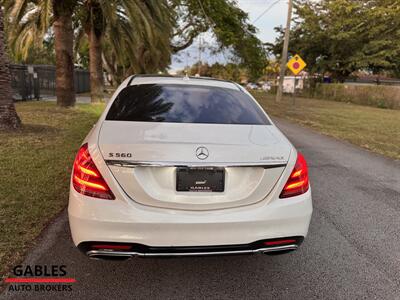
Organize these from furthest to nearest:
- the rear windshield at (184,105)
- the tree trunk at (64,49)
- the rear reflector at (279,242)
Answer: the tree trunk at (64,49)
the rear windshield at (184,105)
the rear reflector at (279,242)

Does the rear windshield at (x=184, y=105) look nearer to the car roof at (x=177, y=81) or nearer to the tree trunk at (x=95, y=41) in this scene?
the car roof at (x=177, y=81)

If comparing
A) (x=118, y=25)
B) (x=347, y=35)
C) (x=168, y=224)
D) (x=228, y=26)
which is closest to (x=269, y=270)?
(x=168, y=224)

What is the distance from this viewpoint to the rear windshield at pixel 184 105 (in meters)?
3.04

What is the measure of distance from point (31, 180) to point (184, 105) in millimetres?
2946

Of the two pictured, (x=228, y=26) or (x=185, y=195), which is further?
(x=228, y=26)

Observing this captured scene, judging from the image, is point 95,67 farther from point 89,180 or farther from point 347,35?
point 347,35

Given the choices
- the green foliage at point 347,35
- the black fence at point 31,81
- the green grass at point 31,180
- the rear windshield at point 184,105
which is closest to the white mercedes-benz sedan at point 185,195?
the rear windshield at point 184,105

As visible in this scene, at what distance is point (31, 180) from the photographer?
4988 mm

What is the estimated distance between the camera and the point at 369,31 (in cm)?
3197

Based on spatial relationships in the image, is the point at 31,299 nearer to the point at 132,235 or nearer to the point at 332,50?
the point at 132,235

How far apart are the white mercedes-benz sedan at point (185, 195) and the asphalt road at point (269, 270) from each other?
0.43 m

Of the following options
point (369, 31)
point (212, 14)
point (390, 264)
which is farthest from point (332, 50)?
point (390, 264)

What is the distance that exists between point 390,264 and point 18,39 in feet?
62.4

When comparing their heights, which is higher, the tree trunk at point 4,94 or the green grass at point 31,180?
the tree trunk at point 4,94
